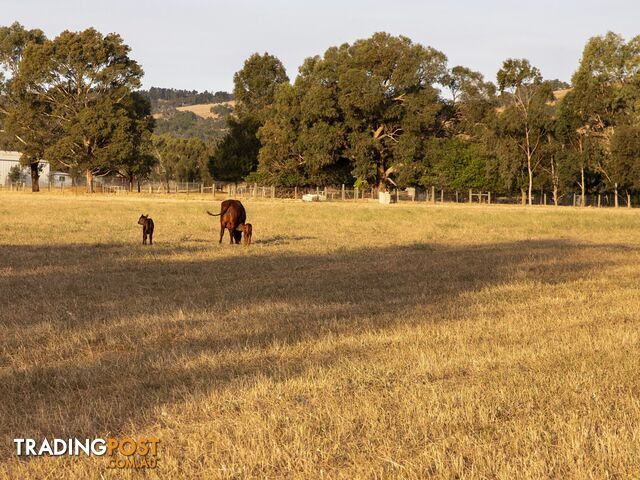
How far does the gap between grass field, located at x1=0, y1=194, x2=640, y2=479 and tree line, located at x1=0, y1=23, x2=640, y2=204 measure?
64.3 meters

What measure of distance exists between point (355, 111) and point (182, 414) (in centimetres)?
7587

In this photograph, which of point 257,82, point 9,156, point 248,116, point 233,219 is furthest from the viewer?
point 9,156

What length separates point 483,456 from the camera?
4840 mm

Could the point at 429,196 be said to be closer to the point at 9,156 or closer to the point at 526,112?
the point at 526,112

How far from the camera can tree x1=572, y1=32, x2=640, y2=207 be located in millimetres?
76500

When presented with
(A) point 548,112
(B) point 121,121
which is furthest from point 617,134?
(B) point 121,121

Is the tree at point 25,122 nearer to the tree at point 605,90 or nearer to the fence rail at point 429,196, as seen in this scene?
the fence rail at point 429,196

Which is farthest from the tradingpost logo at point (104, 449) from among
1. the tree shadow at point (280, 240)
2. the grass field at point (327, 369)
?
the tree shadow at point (280, 240)

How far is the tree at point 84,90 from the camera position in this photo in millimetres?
79375

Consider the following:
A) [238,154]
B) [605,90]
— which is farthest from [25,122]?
[605,90]

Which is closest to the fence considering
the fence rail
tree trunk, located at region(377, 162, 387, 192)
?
the fence rail

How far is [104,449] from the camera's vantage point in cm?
502

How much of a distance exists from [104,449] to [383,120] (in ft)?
257

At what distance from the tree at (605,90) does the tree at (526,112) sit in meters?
4.12
